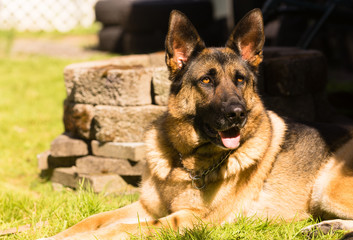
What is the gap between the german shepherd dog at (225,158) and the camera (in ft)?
10.6

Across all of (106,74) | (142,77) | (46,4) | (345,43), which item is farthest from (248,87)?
(46,4)

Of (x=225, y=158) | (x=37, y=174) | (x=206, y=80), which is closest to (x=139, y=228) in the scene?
(x=225, y=158)

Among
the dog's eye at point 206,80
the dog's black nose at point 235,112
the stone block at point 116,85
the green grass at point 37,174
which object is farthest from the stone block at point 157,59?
the dog's black nose at point 235,112

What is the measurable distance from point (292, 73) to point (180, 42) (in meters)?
1.61

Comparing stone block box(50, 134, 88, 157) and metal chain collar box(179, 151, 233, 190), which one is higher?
metal chain collar box(179, 151, 233, 190)

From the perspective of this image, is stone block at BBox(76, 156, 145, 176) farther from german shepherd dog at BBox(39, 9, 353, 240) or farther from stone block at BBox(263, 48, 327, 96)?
stone block at BBox(263, 48, 327, 96)

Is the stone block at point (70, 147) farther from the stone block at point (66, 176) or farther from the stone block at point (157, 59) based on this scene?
the stone block at point (157, 59)

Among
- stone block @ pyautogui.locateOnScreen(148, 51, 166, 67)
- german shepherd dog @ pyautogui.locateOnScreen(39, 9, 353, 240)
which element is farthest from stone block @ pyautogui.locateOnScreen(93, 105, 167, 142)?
stone block @ pyautogui.locateOnScreen(148, 51, 166, 67)

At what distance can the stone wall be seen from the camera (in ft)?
14.3

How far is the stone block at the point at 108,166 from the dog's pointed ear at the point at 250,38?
1528 mm

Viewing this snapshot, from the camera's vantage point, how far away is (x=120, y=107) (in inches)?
173

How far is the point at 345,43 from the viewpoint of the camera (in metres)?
9.38

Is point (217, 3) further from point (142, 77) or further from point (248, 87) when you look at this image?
point (248, 87)

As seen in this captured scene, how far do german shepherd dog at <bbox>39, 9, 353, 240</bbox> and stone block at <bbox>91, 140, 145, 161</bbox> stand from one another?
2.28 feet
